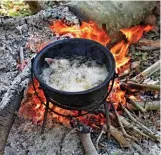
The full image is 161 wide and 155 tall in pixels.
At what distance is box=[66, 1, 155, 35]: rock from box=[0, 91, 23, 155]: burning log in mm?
1463

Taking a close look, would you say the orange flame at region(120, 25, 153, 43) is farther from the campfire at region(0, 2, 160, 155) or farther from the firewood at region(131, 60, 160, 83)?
the firewood at region(131, 60, 160, 83)

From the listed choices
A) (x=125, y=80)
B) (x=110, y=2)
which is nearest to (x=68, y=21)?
(x=110, y=2)

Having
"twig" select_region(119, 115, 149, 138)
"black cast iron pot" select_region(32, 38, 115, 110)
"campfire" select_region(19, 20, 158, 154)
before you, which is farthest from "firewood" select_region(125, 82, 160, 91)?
"black cast iron pot" select_region(32, 38, 115, 110)

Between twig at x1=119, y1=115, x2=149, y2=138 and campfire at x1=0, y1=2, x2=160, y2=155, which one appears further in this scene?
twig at x1=119, y1=115, x2=149, y2=138

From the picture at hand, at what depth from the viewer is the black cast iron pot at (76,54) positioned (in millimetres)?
2779

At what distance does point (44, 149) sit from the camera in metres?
3.20

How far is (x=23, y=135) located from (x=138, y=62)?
1.83m

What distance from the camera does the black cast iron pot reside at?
2.78m

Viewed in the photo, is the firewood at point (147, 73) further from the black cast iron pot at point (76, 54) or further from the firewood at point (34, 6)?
the firewood at point (34, 6)

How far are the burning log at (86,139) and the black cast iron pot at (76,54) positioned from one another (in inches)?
12.6

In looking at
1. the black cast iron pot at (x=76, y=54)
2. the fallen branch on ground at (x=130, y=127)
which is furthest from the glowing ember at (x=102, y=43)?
the black cast iron pot at (x=76, y=54)

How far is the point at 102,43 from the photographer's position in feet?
13.2

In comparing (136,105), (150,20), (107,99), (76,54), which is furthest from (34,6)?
(136,105)

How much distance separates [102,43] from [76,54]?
2.69 ft
